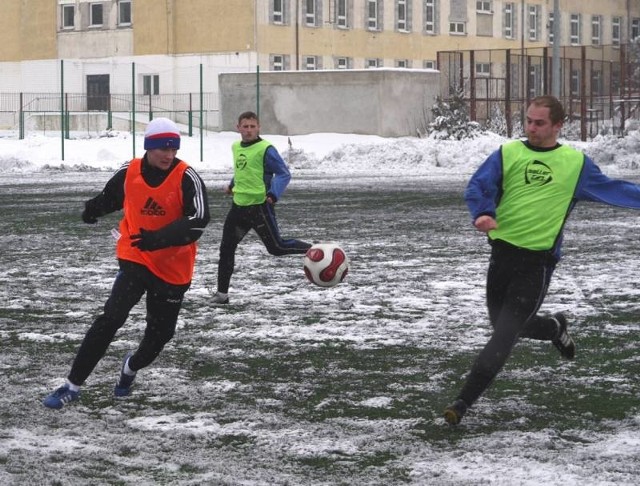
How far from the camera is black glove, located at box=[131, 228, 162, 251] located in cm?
740

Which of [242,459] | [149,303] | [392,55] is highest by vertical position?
[392,55]

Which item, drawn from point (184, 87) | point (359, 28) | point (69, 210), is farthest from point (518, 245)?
point (359, 28)

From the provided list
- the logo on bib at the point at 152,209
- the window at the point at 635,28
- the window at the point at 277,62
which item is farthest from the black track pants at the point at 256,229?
the window at the point at 635,28

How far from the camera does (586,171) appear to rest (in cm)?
747

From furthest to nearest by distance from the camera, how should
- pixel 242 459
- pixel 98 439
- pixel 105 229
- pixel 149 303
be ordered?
pixel 105 229 < pixel 149 303 < pixel 98 439 < pixel 242 459

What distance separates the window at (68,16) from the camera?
68062 millimetres

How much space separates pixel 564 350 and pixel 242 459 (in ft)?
8.13

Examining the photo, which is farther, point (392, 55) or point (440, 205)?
point (392, 55)

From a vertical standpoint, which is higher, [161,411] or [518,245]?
[518,245]

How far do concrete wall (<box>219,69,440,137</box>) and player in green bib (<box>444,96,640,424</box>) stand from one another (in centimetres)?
4285

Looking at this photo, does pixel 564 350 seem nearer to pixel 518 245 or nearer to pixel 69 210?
pixel 518 245

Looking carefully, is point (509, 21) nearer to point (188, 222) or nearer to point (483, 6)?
point (483, 6)

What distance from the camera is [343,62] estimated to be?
69.1 meters

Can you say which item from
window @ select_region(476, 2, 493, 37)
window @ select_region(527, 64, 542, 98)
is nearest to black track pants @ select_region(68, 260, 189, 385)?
window @ select_region(527, 64, 542, 98)
